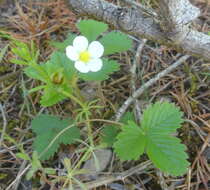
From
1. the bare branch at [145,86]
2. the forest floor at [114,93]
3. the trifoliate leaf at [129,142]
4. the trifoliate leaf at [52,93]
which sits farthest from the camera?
the bare branch at [145,86]

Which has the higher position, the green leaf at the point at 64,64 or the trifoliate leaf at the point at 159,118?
the green leaf at the point at 64,64

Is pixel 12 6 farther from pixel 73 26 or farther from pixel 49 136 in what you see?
pixel 49 136

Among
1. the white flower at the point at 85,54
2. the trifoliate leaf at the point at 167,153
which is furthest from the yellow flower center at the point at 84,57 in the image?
the trifoliate leaf at the point at 167,153

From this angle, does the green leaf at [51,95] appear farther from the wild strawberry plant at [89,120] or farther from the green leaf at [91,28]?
the green leaf at [91,28]

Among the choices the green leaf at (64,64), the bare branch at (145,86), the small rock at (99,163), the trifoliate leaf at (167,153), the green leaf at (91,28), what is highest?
the green leaf at (91,28)

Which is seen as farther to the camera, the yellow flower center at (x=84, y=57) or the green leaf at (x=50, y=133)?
the green leaf at (x=50, y=133)

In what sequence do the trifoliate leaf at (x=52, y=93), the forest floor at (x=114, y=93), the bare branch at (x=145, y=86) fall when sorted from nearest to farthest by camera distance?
the trifoliate leaf at (x=52, y=93)
the forest floor at (x=114, y=93)
the bare branch at (x=145, y=86)

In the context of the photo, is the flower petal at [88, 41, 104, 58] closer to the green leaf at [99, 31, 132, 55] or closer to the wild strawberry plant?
the wild strawberry plant

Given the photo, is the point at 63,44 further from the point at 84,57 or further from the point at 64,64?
the point at 84,57

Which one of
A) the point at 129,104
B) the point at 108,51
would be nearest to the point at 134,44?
the point at 108,51
